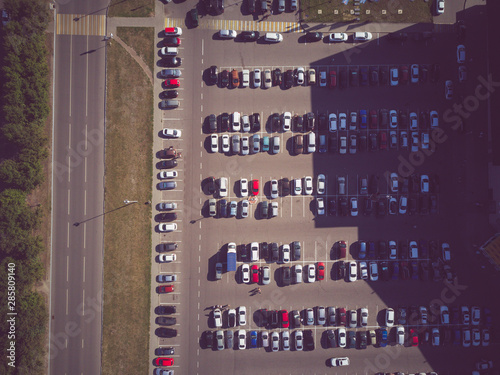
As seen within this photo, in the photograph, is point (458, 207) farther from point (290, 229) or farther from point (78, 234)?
point (78, 234)

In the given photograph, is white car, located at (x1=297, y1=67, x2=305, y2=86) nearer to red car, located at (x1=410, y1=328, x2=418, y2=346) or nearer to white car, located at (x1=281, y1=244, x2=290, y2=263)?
white car, located at (x1=281, y1=244, x2=290, y2=263)

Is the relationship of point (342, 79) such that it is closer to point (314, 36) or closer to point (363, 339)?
point (314, 36)

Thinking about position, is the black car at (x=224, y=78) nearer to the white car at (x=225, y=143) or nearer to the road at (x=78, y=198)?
the white car at (x=225, y=143)

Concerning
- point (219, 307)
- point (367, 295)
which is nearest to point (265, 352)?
point (219, 307)

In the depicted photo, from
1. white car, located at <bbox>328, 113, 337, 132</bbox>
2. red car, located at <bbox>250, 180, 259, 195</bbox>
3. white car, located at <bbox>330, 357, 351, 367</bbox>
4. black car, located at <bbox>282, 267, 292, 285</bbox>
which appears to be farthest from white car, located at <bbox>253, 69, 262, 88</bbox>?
white car, located at <bbox>330, 357, 351, 367</bbox>

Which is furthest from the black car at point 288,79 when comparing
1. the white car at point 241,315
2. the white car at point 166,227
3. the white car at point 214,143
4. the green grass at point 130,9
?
the white car at point 241,315
